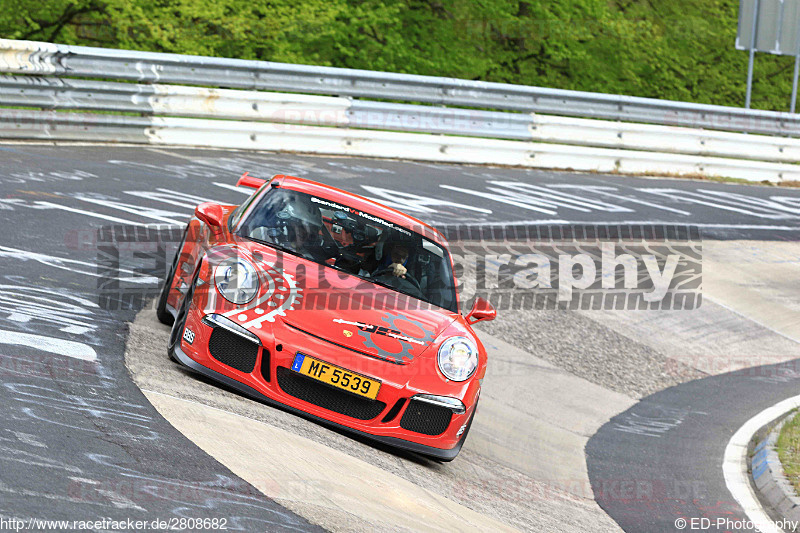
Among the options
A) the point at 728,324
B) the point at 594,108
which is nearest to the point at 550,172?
the point at 594,108

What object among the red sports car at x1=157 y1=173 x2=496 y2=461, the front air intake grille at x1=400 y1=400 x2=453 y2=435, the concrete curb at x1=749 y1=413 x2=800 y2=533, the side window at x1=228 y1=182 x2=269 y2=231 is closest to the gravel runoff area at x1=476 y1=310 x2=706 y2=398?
the concrete curb at x1=749 y1=413 x2=800 y2=533

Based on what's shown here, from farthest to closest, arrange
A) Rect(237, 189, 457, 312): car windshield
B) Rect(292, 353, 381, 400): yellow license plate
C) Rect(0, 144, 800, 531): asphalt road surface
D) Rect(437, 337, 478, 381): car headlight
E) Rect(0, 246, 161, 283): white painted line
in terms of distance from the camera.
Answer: Rect(0, 246, 161, 283): white painted line
Rect(237, 189, 457, 312): car windshield
Rect(437, 337, 478, 381): car headlight
Rect(292, 353, 381, 400): yellow license plate
Rect(0, 144, 800, 531): asphalt road surface

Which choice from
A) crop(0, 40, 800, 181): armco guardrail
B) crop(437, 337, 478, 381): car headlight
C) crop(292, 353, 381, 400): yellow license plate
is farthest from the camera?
crop(0, 40, 800, 181): armco guardrail

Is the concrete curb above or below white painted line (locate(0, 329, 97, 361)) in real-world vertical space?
below

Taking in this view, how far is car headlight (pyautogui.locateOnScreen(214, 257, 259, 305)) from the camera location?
5.88m

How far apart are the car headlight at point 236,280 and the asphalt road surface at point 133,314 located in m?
0.76

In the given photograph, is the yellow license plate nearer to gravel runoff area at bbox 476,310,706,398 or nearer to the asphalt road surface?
the asphalt road surface

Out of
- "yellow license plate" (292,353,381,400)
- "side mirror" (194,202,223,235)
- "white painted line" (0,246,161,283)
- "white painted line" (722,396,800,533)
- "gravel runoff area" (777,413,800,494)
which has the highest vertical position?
"side mirror" (194,202,223,235)

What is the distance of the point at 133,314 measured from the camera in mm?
7555

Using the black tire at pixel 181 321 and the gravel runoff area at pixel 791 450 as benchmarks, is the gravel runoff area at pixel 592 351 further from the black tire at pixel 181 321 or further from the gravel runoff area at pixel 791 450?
the black tire at pixel 181 321

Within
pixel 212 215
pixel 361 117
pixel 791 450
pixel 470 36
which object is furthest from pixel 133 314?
pixel 470 36

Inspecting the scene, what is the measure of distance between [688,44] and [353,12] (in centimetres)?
1131

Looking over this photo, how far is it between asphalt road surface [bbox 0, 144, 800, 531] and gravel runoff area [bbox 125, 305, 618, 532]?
18 centimetres

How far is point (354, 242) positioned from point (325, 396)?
1466 mm
